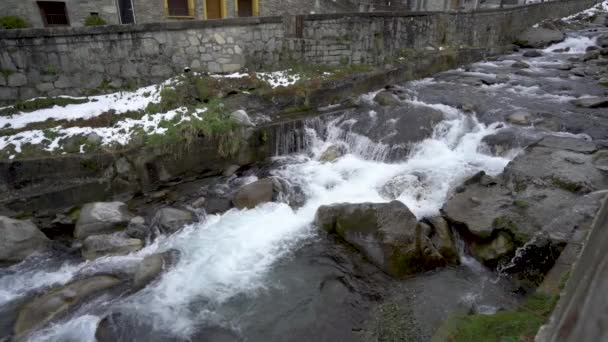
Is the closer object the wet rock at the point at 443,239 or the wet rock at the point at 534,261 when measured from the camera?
the wet rock at the point at 534,261

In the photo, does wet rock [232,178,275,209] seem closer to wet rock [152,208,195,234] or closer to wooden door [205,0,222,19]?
wet rock [152,208,195,234]

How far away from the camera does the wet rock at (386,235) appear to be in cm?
538

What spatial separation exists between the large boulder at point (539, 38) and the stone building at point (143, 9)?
8.78m

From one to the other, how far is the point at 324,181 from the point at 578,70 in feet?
35.7

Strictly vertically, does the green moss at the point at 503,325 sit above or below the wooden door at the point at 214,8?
below

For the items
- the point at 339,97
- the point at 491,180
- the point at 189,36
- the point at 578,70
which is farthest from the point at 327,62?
the point at 578,70

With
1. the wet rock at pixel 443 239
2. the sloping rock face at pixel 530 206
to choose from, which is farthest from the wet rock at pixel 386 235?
the sloping rock face at pixel 530 206

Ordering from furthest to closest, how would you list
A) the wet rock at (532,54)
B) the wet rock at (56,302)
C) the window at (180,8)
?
1. the wet rock at (532,54)
2. the window at (180,8)
3. the wet rock at (56,302)

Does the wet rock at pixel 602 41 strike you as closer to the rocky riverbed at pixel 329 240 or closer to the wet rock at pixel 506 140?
the rocky riverbed at pixel 329 240

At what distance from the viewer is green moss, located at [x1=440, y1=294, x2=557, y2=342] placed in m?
3.38

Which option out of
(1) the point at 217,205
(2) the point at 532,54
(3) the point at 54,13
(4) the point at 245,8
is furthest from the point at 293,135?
(2) the point at 532,54

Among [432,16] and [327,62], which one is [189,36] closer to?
[327,62]

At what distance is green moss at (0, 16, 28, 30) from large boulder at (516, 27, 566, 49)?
2009cm

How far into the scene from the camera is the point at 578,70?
12836 millimetres
